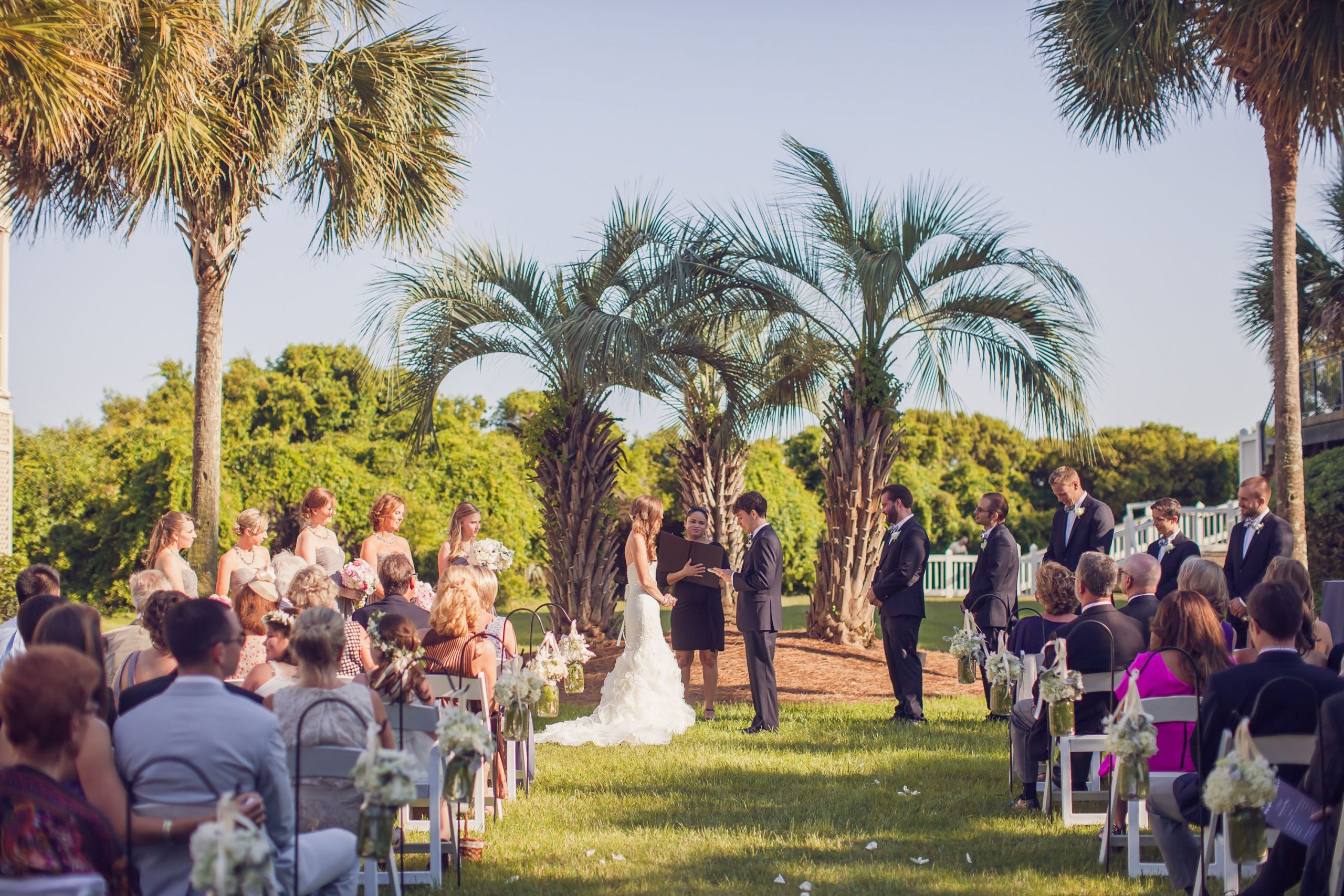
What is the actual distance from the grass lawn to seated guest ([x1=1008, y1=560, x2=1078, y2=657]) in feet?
3.15

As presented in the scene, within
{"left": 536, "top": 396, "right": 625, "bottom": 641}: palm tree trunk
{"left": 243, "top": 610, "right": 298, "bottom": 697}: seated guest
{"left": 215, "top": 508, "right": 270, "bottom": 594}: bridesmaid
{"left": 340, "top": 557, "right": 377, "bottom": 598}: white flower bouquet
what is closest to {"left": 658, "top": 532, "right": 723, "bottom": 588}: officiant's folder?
{"left": 340, "top": 557, "right": 377, "bottom": 598}: white flower bouquet

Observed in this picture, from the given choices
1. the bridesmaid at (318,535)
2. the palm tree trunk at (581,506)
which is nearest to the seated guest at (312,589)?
the bridesmaid at (318,535)

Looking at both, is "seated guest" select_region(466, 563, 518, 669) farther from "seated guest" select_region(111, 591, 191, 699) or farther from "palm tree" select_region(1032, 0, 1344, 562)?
"palm tree" select_region(1032, 0, 1344, 562)

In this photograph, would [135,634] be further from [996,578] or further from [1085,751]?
[996,578]

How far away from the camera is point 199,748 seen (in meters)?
3.48

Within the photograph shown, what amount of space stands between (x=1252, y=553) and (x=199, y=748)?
25.1 ft

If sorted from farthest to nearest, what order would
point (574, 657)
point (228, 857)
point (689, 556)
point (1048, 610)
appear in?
point (689, 556) → point (574, 657) → point (1048, 610) → point (228, 857)

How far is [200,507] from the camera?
455 inches

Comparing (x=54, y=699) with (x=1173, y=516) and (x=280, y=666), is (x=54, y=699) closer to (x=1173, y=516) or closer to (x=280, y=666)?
(x=280, y=666)

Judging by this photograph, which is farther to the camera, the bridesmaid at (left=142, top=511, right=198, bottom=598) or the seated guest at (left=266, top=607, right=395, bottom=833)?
the bridesmaid at (left=142, top=511, right=198, bottom=598)

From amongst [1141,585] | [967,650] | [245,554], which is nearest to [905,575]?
[967,650]

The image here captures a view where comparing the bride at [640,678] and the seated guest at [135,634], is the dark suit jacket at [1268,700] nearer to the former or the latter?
the seated guest at [135,634]

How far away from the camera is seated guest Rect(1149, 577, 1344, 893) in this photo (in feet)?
13.6

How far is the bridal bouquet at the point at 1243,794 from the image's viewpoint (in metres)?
3.64
